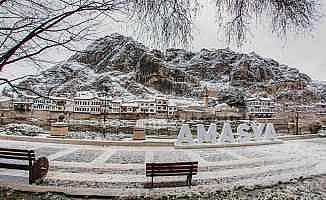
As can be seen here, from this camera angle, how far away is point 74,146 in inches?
670

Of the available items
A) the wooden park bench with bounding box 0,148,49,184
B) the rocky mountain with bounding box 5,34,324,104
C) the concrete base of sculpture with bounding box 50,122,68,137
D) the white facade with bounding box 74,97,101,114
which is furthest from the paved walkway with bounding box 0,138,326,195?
the rocky mountain with bounding box 5,34,324,104

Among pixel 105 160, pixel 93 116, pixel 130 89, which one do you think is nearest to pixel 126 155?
pixel 105 160

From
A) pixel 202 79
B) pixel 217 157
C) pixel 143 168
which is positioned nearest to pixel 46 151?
pixel 143 168

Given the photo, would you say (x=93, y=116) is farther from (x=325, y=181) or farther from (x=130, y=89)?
(x=130, y=89)

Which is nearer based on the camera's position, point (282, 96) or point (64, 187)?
point (64, 187)

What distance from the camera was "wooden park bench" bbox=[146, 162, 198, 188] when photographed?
8625 millimetres

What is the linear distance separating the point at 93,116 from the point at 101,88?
198ft

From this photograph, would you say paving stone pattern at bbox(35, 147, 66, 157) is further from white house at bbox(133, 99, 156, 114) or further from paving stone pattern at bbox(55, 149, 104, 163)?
white house at bbox(133, 99, 156, 114)

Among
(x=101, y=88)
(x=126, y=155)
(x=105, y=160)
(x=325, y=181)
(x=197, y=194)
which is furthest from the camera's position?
(x=101, y=88)

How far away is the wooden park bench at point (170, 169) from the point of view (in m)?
8.62

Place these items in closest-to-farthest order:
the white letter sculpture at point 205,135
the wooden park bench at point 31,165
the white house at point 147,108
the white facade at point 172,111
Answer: the wooden park bench at point 31,165
the white letter sculpture at point 205,135
the white facade at point 172,111
the white house at point 147,108

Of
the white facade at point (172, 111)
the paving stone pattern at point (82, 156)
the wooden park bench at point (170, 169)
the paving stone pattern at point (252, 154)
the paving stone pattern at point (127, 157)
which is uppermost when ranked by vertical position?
the white facade at point (172, 111)

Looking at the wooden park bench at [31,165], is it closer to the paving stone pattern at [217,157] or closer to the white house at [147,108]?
the paving stone pattern at [217,157]

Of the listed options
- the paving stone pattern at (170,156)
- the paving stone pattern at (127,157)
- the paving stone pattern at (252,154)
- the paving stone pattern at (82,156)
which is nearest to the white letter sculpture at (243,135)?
the paving stone pattern at (252,154)
